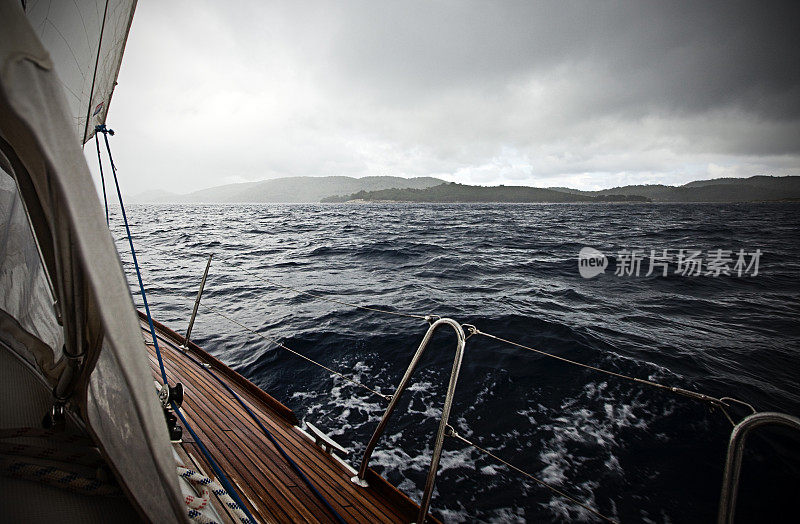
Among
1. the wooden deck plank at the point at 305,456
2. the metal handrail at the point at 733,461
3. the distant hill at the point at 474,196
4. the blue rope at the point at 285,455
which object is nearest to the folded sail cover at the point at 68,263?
the blue rope at the point at 285,455

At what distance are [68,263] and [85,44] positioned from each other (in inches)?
81.8

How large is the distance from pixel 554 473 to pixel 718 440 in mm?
2219

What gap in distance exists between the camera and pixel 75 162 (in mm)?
739

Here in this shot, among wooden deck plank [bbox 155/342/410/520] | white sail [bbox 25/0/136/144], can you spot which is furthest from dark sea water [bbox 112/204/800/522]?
white sail [bbox 25/0/136/144]

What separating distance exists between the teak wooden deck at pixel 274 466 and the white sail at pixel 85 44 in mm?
2352

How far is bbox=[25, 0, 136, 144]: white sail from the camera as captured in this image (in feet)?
5.68

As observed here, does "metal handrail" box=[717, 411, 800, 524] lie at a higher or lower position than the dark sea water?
higher

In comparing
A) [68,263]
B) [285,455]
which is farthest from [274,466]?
[68,263]

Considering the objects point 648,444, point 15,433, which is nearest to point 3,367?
point 15,433

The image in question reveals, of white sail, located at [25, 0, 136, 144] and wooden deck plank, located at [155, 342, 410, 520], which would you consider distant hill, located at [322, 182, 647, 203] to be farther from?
wooden deck plank, located at [155, 342, 410, 520]

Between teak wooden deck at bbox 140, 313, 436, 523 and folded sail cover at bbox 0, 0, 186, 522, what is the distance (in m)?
1.17

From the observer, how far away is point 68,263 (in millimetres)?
1146

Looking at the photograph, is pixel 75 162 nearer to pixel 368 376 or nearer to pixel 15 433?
pixel 15 433

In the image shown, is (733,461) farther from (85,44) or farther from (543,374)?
(85,44)
